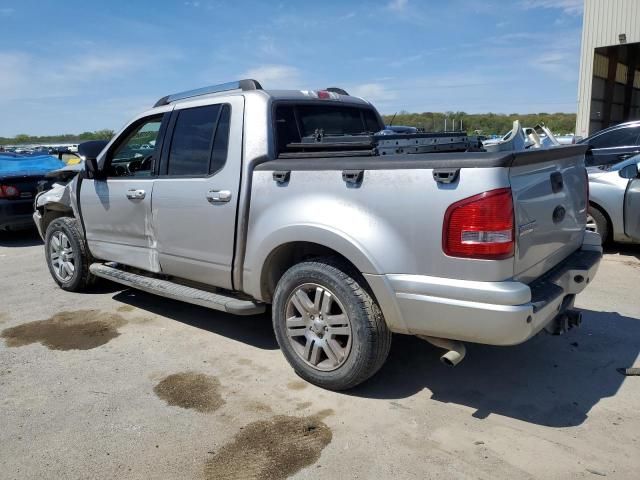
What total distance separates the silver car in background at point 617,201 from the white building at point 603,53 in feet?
39.8

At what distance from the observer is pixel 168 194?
4375 mm

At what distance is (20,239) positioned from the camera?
1021cm

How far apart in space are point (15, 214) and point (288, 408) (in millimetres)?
7763

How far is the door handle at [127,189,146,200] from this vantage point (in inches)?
183

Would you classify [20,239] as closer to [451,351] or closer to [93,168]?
[93,168]

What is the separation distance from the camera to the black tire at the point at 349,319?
3.25 m

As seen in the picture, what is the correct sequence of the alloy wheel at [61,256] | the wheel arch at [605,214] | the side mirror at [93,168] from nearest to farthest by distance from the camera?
the side mirror at [93,168] → the alloy wheel at [61,256] → the wheel arch at [605,214]

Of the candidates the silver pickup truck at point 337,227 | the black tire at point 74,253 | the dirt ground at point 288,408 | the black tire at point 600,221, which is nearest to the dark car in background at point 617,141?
the black tire at point 600,221

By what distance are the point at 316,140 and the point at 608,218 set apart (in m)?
4.87

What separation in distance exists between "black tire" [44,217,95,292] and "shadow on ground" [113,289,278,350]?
40cm

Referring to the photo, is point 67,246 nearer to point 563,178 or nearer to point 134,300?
point 134,300

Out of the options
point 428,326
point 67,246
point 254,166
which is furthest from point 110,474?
point 67,246

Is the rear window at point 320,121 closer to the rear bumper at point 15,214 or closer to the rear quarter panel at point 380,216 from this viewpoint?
the rear quarter panel at point 380,216

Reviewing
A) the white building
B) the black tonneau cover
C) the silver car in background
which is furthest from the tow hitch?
the white building
